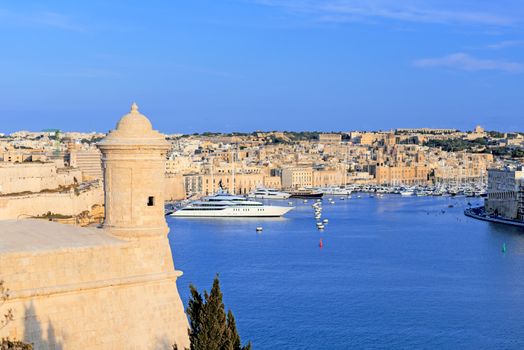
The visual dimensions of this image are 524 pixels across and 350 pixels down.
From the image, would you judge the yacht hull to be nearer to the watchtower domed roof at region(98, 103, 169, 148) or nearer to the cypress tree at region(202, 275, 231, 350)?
the watchtower domed roof at region(98, 103, 169, 148)

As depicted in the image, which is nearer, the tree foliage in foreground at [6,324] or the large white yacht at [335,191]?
the tree foliage in foreground at [6,324]

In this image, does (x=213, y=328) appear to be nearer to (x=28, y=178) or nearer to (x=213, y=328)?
(x=213, y=328)

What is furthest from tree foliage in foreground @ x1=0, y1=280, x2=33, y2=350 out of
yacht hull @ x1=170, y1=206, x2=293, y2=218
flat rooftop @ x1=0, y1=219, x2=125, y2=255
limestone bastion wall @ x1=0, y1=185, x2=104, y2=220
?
yacht hull @ x1=170, y1=206, x2=293, y2=218

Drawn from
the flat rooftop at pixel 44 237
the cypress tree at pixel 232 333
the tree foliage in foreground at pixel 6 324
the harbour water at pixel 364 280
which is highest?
the flat rooftop at pixel 44 237

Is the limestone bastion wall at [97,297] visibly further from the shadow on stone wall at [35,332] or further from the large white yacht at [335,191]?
the large white yacht at [335,191]

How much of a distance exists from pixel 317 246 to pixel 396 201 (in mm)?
24393

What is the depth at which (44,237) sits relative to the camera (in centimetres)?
412

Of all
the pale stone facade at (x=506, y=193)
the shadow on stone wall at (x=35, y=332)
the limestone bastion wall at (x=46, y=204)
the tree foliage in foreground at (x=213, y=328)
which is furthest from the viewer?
the pale stone facade at (x=506, y=193)

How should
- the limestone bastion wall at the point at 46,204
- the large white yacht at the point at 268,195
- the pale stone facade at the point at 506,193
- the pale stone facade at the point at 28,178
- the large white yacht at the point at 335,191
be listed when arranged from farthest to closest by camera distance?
1. the large white yacht at the point at 335,191
2. the large white yacht at the point at 268,195
3. the pale stone facade at the point at 506,193
4. the pale stone facade at the point at 28,178
5. the limestone bastion wall at the point at 46,204

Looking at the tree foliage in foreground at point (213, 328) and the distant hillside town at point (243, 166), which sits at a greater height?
the distant hillside town at point (243, 166)

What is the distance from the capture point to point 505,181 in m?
34.6

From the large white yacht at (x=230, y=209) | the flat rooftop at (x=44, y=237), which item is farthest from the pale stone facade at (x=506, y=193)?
the flat rooftop at (x=44, y=237)

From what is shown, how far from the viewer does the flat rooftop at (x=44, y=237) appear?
3.97 meters

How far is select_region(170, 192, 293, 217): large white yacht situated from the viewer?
35250mm
